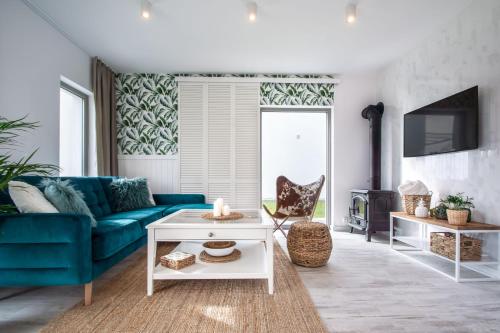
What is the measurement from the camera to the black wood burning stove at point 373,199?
12.1 feet

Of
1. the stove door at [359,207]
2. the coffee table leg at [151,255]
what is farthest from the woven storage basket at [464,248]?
the coffee table leg at [151,255]

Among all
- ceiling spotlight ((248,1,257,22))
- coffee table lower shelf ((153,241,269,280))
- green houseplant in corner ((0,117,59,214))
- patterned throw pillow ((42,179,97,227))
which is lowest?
coffee table lower shelf ((153,241,269,280))

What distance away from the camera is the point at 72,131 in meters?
3.70

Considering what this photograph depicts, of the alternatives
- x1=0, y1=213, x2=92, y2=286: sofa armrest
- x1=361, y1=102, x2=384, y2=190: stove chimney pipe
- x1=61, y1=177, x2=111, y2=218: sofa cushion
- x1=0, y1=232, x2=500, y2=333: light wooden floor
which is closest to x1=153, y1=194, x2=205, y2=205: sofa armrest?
x1=61, y1=177, x2=111, y2=218: sofa cushion

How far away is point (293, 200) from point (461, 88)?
7.15ft

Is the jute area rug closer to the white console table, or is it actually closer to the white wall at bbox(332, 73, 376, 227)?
the white console table

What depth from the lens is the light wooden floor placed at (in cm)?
165

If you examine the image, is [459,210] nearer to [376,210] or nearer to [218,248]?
[376,210]

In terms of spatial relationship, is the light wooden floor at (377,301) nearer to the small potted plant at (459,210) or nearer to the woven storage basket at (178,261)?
the small potted plant at (459,210)

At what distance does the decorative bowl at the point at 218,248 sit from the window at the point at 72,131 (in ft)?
7.64

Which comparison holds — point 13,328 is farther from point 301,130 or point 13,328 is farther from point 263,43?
point 301,130

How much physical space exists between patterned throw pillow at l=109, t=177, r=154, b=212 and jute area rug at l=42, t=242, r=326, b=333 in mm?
1170

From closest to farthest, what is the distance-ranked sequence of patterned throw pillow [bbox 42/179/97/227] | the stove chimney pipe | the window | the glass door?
1. patterned throw pillow [bbox 42/179/97/227]
2. the window
3. the stove chimney pipe
4. the glass door

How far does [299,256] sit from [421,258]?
140 cm
